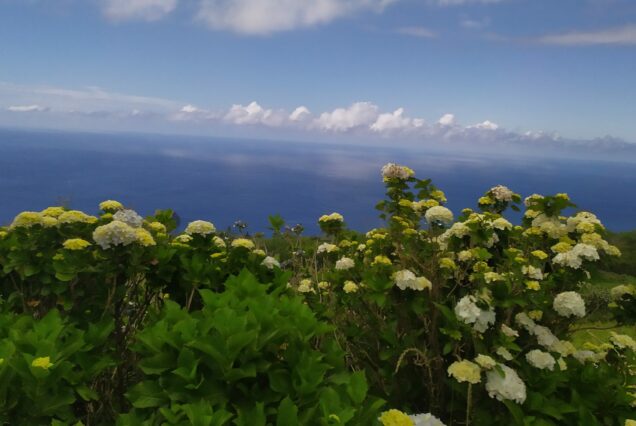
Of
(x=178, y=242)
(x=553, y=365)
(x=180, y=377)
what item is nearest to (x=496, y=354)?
(x=553, y=365)

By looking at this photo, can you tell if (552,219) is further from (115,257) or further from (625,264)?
(625,264)

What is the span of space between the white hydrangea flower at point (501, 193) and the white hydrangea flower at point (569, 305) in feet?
4.15

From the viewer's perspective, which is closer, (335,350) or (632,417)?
(335,350)

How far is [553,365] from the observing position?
293cm

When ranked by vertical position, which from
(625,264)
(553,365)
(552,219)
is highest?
(552,219)

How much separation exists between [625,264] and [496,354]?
24.4m

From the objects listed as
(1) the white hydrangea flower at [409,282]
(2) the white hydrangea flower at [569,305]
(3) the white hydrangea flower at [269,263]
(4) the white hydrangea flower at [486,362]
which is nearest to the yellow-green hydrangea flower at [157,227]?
(3) the white hydrangea flower at [269,263]

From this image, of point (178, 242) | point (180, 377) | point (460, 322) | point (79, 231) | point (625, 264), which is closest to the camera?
point (180, 377)

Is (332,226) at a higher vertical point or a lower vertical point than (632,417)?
higher

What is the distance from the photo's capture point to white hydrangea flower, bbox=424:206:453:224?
Answer: 3471 millimetres

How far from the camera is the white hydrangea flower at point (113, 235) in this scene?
2.77 meters

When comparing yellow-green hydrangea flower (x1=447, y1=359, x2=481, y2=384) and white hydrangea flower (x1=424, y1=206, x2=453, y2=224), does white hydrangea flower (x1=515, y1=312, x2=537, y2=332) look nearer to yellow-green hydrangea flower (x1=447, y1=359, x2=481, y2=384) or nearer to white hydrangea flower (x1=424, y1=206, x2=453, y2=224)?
yellow-green hydrangea flower (x1=447, y1=359, x2=481, y2=384)

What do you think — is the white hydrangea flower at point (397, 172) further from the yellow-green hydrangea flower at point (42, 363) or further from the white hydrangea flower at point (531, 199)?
the yellow-green hydrangea flower at point (42, 363)

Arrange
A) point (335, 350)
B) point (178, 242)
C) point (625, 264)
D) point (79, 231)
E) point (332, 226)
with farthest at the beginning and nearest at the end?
point (625, 264) → point (332, 226) → point (178, 242) → point (79, 231) → point (335, 350)
